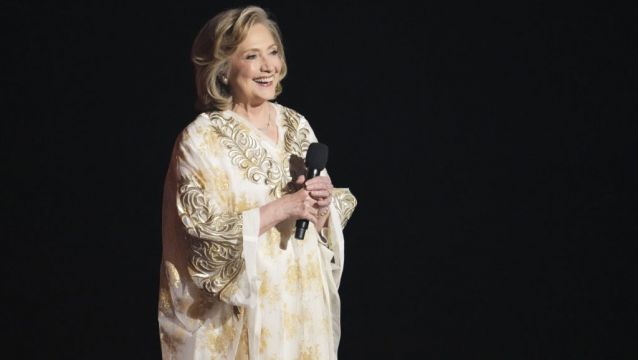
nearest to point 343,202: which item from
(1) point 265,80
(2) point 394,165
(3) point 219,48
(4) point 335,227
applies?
(4) point 335,227

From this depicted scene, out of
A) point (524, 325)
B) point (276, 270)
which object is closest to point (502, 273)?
point (524, 325)

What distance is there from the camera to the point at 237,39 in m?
2.10

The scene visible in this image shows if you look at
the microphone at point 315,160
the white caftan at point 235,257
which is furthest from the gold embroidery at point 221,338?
the microphone at point 315,160

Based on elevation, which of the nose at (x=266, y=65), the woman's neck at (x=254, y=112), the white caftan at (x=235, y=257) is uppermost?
the nose at (x=266, y=65)

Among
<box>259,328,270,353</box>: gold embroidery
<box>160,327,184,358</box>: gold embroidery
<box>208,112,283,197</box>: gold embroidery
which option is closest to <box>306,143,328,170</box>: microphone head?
<box>208,112,283,197</box>: gold embroidery

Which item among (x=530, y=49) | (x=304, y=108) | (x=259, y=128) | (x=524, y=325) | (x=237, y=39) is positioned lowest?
(x=524, y=325)

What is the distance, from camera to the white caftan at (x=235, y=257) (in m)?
2.01

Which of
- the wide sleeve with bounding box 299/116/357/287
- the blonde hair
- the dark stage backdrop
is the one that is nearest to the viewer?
the blonde hair

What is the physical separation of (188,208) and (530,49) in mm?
2510

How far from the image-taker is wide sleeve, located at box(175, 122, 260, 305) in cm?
199

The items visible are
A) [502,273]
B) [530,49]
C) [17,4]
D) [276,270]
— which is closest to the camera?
[276,270]

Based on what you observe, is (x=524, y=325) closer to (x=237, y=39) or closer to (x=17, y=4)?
(x=237, y=39)

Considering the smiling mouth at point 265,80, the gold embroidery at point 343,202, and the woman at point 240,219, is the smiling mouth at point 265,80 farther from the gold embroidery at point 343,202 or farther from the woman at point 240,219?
the gold embroidery at point 343,202

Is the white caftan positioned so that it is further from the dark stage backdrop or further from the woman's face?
the dark stage backdrop
